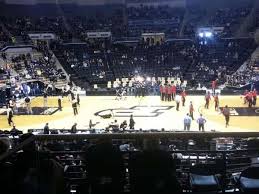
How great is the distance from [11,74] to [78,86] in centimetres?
621

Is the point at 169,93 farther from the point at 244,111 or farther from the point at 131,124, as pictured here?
the point at 131,124

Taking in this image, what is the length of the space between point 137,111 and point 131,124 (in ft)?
26.9

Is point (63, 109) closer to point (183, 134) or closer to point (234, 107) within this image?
point (234, 107)

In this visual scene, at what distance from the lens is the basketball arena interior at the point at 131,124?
4.95 meters

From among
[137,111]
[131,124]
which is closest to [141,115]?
[137,111]

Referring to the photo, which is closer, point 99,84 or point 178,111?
point 178,111

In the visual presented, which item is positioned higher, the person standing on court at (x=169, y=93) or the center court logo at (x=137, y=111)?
the person standing on court at (x=169, y=93)

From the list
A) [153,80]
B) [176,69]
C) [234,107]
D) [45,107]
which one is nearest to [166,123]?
[234,107]

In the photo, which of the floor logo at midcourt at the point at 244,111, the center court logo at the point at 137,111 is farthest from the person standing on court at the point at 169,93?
the floor logo at midcourt at the point at 244,111

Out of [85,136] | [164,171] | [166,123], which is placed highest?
[85,136]

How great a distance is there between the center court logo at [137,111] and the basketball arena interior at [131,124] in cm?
8

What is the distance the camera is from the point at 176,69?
4753 centimetres

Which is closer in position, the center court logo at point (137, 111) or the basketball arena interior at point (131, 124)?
the basketball arena interior at point (131, 124)

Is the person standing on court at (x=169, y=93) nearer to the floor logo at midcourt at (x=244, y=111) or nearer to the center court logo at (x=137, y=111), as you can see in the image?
the center court logo at (x=137, y=111)
